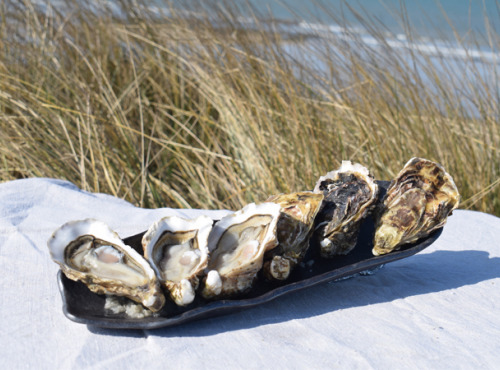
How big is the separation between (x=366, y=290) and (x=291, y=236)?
20 cm

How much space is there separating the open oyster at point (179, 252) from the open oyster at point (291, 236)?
0.12m

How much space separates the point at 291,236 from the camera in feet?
3.40

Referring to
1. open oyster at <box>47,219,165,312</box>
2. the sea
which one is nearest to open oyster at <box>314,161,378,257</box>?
open oyster at <box>47,219,165,312</box>

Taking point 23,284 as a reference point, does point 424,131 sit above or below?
above

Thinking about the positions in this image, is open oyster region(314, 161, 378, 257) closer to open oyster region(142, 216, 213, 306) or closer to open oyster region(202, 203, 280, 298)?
open oyster region(202, 203, 280, 298)

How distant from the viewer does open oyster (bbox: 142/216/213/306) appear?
922 millimetres

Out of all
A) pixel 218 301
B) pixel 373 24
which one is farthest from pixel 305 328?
pixel 373 24

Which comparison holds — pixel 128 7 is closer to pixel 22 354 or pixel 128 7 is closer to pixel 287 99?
pixel 287 99

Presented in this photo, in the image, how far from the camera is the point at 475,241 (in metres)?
1.42

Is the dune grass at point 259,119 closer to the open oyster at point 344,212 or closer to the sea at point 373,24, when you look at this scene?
the sea at point 373,24

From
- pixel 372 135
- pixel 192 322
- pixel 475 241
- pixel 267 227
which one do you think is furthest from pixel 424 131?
pixel 192 322

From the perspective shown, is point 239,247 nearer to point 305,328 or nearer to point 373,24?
point 305,328

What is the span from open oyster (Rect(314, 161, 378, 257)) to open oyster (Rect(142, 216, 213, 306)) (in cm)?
22

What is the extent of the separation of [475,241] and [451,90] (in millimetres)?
953
